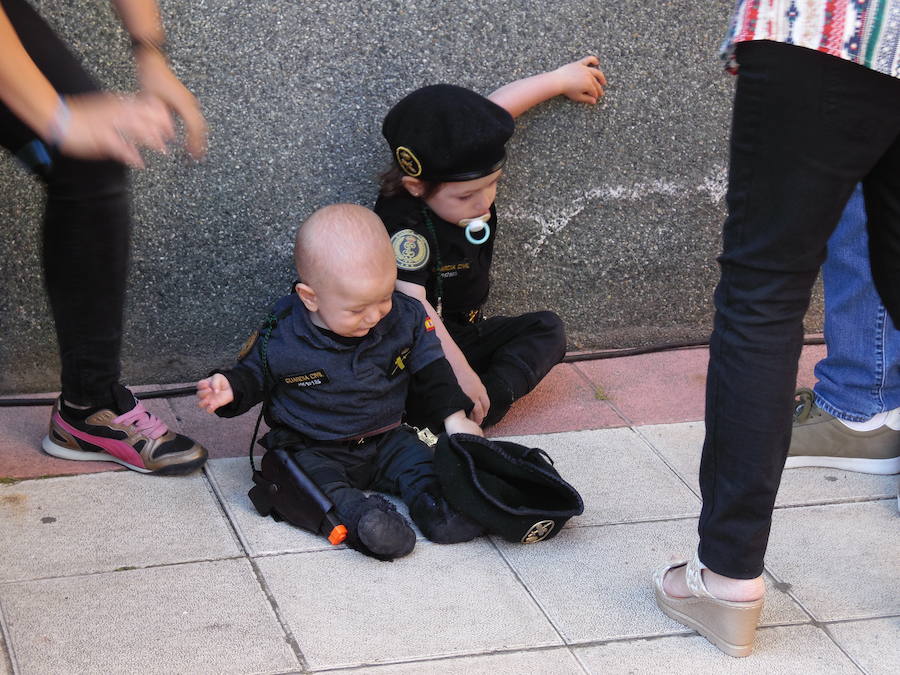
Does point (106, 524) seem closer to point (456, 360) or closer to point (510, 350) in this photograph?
point (456, 360)

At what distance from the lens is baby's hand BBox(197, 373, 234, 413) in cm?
244

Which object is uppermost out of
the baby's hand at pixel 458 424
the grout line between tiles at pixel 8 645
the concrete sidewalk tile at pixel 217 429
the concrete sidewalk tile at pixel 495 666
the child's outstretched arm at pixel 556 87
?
the child's outstretched arm at pixel 556 87

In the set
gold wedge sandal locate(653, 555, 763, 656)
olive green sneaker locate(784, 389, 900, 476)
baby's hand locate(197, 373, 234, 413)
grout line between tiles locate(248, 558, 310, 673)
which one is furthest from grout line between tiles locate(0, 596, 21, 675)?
olive green sneaker locate(784, 389, 900, 476)

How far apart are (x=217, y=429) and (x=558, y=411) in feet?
3.19

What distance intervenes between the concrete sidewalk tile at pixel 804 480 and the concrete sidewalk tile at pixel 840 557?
0.04 metres

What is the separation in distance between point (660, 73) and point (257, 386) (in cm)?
166

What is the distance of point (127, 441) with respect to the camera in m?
2.66

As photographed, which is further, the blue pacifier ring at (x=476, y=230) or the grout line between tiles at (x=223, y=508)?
the blue pacifier ring at (x=476, y=230)

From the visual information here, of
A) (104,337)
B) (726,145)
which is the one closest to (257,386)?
(104,337)

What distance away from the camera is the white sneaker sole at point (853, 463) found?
280 centimetres

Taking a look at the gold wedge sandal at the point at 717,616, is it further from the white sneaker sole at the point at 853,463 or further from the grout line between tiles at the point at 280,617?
the white sneaker sole at the point at 853,463

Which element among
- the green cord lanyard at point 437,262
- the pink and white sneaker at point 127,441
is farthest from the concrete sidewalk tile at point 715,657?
the green cord lanyard at point 437,262

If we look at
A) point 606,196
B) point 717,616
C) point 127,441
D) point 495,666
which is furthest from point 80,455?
point 606,196

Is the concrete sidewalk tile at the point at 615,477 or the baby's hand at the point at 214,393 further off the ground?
the baby's hand at the point at 214,393
